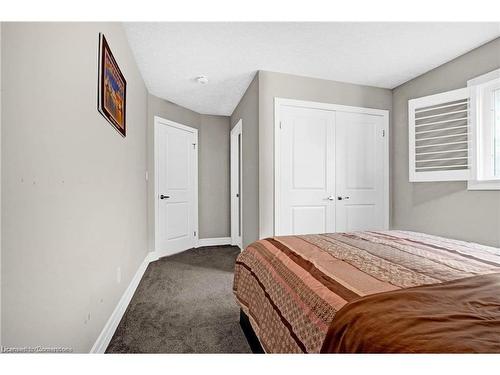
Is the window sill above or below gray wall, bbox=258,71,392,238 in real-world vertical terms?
below

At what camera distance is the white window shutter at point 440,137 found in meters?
2.48

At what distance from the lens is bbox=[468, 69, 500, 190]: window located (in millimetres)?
2291

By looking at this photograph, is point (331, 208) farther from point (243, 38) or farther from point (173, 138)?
point (173, 138)

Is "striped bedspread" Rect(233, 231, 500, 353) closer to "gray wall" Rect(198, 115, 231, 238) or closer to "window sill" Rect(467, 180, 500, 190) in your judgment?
"window sill" Rect(467, 180, 500, 190)

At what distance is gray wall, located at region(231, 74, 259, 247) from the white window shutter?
171cm

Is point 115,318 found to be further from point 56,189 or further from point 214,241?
point 214,241

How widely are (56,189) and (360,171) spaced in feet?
10.2

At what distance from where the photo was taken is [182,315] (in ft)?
6.75

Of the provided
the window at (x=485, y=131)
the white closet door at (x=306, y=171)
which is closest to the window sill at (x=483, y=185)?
the window at (x=485, y=131)

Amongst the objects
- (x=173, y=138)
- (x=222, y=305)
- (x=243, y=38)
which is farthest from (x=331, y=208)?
(x=173, y=138)

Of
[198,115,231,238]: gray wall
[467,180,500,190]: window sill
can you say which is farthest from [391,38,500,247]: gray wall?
[198,115,231,238]: gray wall

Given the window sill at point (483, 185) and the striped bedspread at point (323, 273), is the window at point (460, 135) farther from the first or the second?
the striped bedspread at point (323, 273)
